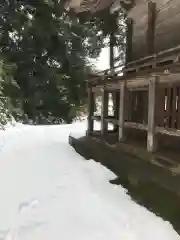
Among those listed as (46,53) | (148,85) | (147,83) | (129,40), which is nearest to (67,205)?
(147,83)

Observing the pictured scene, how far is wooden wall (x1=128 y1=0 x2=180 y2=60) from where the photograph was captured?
8828mm

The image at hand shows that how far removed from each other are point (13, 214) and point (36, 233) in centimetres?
80

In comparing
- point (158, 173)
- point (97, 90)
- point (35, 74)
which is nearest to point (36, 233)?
point (158, 173)

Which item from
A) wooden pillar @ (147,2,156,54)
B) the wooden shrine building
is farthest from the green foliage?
wooden pillar @ (147,2,156,54)

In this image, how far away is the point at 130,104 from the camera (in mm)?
11461

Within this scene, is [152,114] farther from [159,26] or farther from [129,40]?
[129,40]

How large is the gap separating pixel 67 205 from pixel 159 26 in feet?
17.9

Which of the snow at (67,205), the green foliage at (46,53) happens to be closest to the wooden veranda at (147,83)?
the snow at (67,205)

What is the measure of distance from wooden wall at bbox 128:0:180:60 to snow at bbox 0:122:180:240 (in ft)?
10.9

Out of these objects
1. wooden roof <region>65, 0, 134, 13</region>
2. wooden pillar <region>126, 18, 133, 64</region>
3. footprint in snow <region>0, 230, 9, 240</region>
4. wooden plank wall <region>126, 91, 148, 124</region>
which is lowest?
footprint in snow <region>0, 230, 9, 240</region>

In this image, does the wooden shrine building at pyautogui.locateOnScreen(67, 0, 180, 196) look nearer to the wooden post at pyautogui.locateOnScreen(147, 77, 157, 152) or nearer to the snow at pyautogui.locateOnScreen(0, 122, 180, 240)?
the wooden post at pyautogui.locateOnScreen(147, 77, 157, 152)

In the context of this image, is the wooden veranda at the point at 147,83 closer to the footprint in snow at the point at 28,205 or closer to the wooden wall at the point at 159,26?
the wooden wall at the point at 159,26

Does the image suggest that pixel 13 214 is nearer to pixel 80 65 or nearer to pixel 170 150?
pixel 170 150

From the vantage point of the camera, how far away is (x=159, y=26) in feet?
31.4
